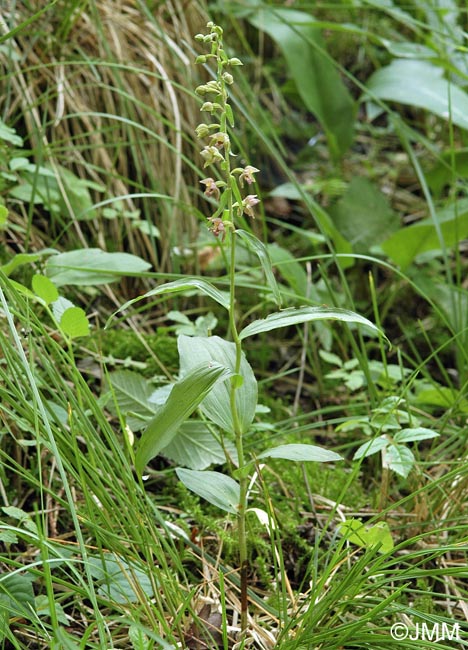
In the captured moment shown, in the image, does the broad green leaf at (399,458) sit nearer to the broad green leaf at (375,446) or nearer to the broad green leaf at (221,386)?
the broad green leaf at (375,446)

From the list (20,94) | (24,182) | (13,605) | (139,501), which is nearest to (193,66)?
(20,94)

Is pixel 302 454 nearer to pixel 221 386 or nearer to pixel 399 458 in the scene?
pixel 221 386

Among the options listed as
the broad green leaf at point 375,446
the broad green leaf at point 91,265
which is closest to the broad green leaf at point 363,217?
the broad green leaf at point 91,265

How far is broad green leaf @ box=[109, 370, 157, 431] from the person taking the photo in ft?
4.58

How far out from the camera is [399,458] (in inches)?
46.7

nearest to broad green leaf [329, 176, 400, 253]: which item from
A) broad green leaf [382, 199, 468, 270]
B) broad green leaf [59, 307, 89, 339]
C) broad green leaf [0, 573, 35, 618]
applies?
broad green leaf [382, 199, 468, 270]

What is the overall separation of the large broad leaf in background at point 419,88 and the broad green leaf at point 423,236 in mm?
382

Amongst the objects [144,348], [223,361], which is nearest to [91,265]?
[144,348]

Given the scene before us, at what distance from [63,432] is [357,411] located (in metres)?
0.77

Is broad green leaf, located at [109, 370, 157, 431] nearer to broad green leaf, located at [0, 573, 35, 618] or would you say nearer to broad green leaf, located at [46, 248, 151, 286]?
broad green leaf, located at [46, 248, 151, 286]

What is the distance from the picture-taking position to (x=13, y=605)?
3.47 feet

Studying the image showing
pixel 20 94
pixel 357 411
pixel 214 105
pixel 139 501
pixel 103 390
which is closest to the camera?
pixel 214 105

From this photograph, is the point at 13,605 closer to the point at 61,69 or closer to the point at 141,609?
the point at 141,609

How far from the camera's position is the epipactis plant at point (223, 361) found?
924mm
